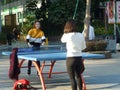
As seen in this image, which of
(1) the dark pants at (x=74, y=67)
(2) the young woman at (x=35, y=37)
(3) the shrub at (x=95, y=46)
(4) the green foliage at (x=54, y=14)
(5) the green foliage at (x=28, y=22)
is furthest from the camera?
(5) the green foliage at (x=28, y=22)

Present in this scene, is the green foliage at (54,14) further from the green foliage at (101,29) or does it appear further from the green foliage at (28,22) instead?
the green foliage at (101,29)

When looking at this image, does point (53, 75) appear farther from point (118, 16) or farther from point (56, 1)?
point (56, 1)

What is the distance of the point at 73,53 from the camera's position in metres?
9.29

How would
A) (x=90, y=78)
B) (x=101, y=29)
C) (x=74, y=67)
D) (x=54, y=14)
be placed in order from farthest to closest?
(x=54, y=14) < (x=101, y=29) < (x=90, y=78) < (x=74, y=67)

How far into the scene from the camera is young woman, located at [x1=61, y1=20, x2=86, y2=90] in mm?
9273

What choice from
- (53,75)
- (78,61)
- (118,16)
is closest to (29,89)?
(78,61)

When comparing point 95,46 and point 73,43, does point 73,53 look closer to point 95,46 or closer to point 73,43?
point 73,43

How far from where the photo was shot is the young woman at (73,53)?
9.27 m

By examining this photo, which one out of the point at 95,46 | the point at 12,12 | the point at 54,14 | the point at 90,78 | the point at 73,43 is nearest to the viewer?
the point at 73,43

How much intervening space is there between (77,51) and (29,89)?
1.81 meters

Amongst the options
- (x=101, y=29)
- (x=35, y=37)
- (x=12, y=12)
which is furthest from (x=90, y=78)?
(x=12, y=12)

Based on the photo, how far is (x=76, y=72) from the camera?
9367 mm

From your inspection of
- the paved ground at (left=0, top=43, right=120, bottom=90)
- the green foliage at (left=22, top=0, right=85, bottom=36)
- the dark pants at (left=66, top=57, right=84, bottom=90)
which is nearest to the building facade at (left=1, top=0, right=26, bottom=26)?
the green foliage at (left=22, top=0, right=85, bottom=36)

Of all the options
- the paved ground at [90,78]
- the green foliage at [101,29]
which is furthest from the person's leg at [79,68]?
the green foliage at [101,29]
